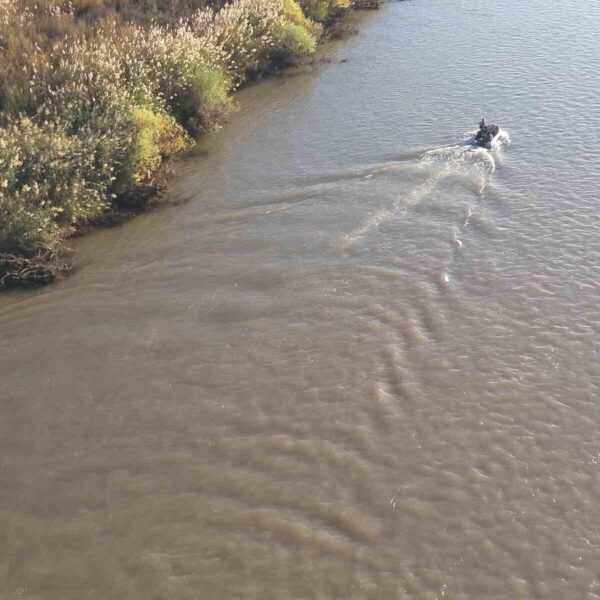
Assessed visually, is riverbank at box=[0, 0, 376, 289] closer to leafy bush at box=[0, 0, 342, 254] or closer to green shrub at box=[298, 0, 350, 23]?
leafy bush at box=[0, 0, 342, 254]

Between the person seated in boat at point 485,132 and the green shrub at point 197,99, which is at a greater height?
the green shrub at point 197,99

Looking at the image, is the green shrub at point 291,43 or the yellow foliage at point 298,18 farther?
the yellow foliage at point 298,18

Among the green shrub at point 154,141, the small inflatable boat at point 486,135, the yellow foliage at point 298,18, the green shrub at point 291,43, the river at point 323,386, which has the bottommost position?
the river at point 323,386

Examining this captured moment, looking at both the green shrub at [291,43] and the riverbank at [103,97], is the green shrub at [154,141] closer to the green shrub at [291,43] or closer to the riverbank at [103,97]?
the riverbank at [103,97]

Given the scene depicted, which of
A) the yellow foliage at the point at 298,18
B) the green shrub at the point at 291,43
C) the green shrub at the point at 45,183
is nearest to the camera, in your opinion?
the green shrub at the point at 45,183

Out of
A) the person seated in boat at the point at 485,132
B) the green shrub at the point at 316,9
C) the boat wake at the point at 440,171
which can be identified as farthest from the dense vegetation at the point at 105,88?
the person seated in boat at the point at 485,132

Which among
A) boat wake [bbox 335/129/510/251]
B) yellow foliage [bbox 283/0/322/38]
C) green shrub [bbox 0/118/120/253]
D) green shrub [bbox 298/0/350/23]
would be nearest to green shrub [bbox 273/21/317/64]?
yellow foliage [bbox 283/0/322/38]
